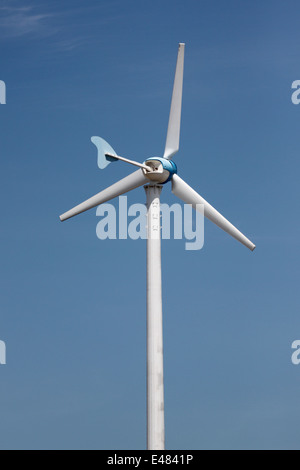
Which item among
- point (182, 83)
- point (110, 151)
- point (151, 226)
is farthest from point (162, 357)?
point (182, 83)

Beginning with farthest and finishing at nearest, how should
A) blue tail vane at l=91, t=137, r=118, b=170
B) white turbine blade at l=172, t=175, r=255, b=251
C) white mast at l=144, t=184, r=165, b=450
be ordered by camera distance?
white turbine blade at l=172, t=175, r=255, b=251
blue tail vane at l=91, t=137, r=118, b=170
white mast at l=144, t=184, r=165, b=450

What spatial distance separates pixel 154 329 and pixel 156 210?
257 inches

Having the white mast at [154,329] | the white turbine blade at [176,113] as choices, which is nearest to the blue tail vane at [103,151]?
the white mast at [154,329]

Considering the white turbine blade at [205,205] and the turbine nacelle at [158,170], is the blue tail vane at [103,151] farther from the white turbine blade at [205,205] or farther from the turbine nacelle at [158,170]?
the white turbine blade at [205,205]

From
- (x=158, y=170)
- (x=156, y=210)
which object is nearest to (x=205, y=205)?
(x=156, y=210)

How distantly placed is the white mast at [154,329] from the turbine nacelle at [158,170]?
0.58 meters

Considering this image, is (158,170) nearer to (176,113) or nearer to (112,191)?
(112,191)

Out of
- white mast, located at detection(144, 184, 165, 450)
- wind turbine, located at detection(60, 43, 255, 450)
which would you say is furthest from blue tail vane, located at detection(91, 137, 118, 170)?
white mast, located at detection(144, 184, 165, 450)

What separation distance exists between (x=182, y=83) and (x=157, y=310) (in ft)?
43.7

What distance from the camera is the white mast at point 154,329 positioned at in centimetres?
6203

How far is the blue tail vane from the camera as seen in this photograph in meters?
63.8

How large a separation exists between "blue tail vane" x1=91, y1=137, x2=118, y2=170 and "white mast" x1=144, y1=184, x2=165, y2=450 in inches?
113

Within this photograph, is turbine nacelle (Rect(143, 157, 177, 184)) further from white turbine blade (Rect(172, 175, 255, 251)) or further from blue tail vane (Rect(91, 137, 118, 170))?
blue tail vane (Rect(91, 137, 118, 170))
